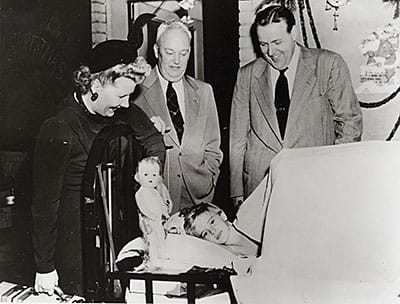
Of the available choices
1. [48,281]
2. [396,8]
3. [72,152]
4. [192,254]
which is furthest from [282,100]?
[48,281]

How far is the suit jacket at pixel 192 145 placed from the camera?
2006 millimetres

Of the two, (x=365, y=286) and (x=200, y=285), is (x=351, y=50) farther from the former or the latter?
(x=200, y=285)

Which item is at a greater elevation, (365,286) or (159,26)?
(159,26)

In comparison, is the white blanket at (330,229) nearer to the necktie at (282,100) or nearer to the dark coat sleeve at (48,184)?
the necktie at (282,100)

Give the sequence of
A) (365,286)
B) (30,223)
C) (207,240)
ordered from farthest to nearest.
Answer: (30,223) < (207,240) < (365,286)

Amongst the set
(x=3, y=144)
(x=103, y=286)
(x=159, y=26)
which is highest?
(x=159, y=26)

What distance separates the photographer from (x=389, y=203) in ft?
6.09

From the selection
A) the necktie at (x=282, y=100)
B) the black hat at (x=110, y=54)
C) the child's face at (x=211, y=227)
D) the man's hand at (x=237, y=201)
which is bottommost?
the child's face at (x=211, y=227)

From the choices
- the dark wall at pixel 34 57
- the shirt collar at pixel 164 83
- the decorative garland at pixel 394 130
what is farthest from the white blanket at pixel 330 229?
the dark wall at pixel 34 57

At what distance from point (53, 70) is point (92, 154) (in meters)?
0.30

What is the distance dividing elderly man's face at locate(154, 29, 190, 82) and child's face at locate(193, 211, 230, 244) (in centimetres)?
43

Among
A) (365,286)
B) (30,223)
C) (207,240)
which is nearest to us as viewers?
(365,286)

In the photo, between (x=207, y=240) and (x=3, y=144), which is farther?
(x=3, y=144)

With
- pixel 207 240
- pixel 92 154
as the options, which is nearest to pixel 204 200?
pixel 207 240
